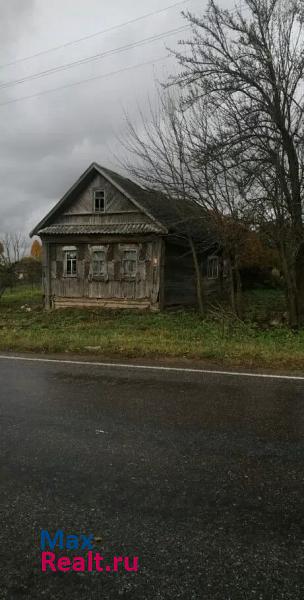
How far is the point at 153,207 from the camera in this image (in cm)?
1723

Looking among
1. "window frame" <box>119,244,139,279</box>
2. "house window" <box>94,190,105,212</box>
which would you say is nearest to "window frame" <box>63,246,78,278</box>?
"house window" <box>94,190,105,212</box>

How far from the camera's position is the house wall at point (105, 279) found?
18.5 metres

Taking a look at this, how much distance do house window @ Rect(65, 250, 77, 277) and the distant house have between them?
2 cm

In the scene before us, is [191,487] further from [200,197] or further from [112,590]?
[200,197]

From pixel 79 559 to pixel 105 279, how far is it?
56.6ft

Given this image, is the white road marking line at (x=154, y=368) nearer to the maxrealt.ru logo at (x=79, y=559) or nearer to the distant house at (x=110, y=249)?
the maxrealt.ru logo at (x=79, y=559)

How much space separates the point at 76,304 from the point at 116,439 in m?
16.2

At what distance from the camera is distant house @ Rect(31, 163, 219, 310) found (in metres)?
18.3

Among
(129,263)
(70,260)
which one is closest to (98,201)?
(70,260)

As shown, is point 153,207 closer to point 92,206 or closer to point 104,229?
point 104,229

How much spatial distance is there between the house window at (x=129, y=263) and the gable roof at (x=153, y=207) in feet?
5.71

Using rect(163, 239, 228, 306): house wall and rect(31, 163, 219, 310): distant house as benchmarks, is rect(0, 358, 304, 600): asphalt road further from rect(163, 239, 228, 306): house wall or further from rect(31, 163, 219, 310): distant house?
rect(163, 239, 228, 306): house wall

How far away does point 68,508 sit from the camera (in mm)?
3078

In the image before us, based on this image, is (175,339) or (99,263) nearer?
(175,339)
